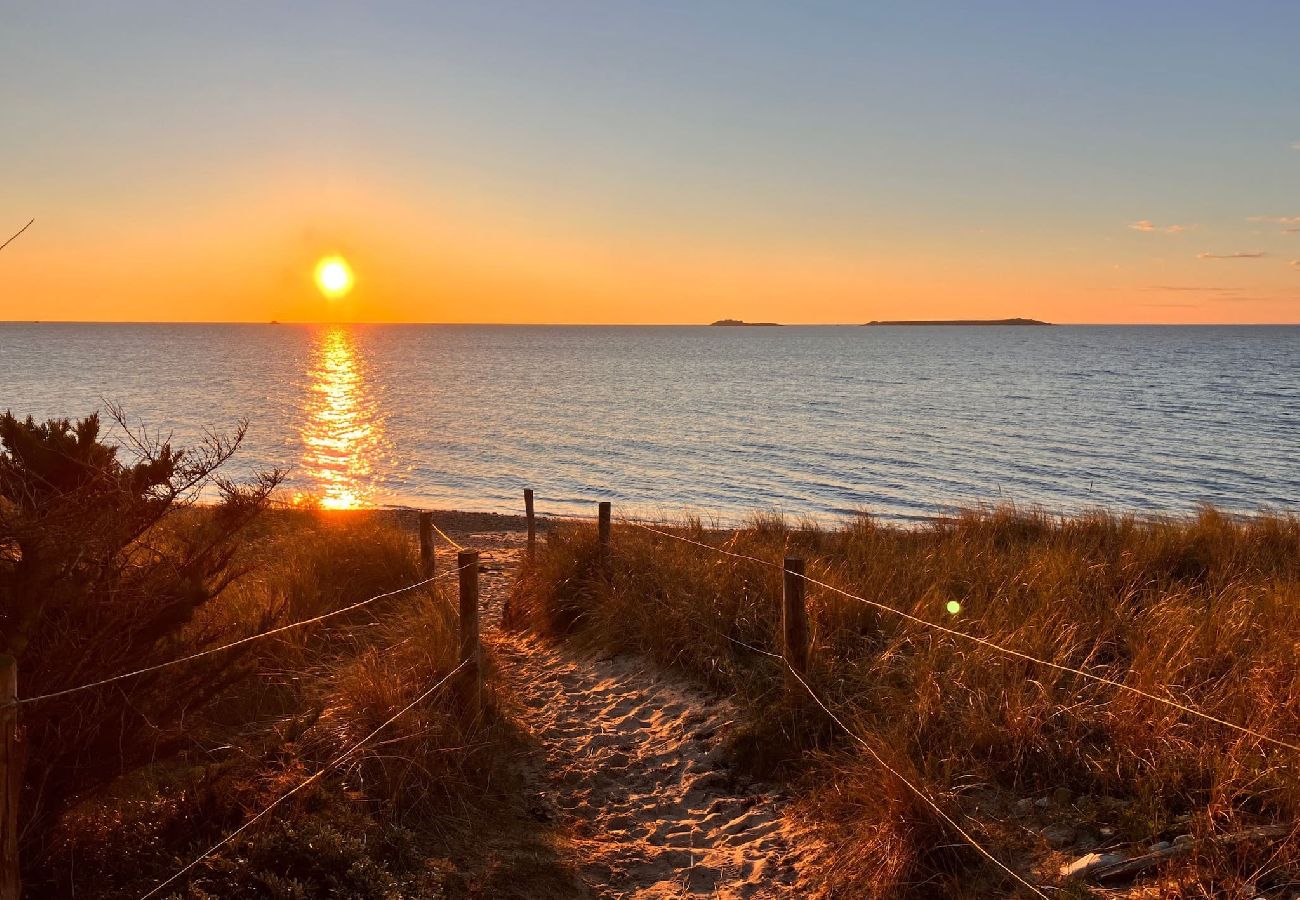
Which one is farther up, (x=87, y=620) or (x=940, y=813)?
(x=87, y=620)

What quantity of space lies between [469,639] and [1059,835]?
4.45m

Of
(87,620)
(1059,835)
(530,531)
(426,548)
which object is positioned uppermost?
(87,620)

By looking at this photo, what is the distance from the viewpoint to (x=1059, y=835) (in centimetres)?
503

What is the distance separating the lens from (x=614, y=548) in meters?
11.0

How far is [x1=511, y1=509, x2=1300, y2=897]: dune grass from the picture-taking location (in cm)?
490

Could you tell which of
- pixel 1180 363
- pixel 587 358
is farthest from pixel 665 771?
pixel 587 358

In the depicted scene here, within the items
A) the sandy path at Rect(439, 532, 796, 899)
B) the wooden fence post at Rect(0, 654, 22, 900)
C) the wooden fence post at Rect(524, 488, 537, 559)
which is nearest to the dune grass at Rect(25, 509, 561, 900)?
the sandy path at Rect(439, 532, 796, 899)

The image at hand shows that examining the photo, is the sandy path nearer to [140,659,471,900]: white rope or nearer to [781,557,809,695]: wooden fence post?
[781,557,809,695]: wooden fence post

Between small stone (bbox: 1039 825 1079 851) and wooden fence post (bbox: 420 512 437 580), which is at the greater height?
wooden fence post (bbox: 420 512 437 580)

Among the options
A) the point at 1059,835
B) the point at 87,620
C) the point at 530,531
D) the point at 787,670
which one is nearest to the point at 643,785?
the point at 787,670

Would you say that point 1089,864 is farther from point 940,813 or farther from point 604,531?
point 604,531

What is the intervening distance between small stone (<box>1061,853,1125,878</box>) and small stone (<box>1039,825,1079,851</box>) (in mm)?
230

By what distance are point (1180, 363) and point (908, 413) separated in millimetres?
75680

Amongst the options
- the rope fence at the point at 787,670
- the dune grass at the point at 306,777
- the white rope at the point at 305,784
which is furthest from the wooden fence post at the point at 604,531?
the white rope at the point at 305,784
